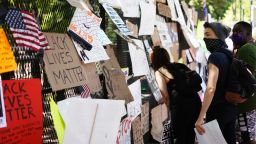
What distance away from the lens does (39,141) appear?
10.4 feet

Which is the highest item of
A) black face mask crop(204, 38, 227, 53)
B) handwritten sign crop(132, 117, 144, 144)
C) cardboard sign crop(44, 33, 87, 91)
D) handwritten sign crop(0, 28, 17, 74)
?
handwritten sign crop(0, 28, 17, 74)

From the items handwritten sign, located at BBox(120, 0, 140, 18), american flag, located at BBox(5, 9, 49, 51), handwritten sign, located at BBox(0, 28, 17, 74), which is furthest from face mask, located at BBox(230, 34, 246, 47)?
handwritten sign, located at BBox(0, 28, 17, 74)

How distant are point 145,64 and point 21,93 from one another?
317 centimetres

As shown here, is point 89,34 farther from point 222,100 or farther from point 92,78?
point 222,100

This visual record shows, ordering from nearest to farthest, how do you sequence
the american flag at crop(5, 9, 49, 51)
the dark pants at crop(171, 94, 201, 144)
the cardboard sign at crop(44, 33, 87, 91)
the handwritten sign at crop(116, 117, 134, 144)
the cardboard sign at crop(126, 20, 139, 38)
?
the american flag at crop(5, 9, 49, 51) < the cardboard sign at crop(44, 33, 87, 91) < the handwritten sign at crop(116, 117, 134, 144) < the cardboard sign at crop(126, 20, 139, 38) < the dark pants at crop(171, 94, 201, 144)

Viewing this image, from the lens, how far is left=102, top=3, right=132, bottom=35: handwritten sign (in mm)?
4621

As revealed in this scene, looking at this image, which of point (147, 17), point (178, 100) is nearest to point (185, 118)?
point (178, 100)

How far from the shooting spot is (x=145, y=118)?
233 inches

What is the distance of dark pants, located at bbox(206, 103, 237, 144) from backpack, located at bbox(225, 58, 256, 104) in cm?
10

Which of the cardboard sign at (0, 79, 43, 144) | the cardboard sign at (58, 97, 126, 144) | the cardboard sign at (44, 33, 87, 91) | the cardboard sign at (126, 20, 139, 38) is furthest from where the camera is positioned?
the cardboard sign at (126, 20, 139, 38)

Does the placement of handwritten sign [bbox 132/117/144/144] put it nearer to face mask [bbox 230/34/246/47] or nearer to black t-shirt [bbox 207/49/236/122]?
black t-shirt [bbox 207/49/236/122]

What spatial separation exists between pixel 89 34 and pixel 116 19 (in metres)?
0.77

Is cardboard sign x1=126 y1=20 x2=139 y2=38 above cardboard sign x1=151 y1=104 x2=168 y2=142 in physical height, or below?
above

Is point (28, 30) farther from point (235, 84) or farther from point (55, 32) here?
point (235, 84)
